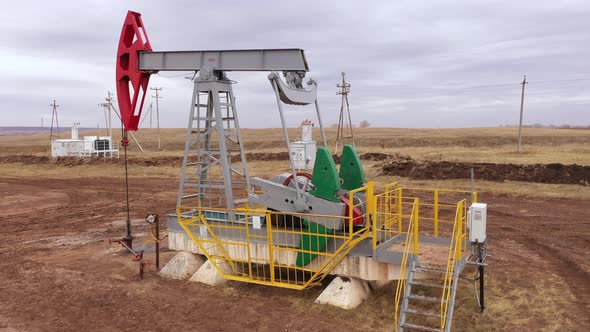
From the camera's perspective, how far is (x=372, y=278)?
7.11 metres

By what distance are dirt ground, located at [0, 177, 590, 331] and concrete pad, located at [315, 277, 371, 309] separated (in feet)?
0.43

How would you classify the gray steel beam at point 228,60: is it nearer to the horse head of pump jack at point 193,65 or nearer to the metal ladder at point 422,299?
the horse head of pump jack at point 193,65

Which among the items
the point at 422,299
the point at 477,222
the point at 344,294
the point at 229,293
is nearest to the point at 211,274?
the point at 229,293

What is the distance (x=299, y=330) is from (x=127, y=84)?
5837 mm

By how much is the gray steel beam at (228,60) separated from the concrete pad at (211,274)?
334cm

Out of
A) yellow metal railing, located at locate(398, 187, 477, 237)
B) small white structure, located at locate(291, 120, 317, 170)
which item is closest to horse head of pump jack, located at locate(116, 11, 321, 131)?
yellow metal railing, located at locate(398, 187, 477, 237)

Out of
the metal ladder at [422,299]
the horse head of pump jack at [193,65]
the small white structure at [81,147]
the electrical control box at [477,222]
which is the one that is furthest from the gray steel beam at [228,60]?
the small white structure at [81,147]

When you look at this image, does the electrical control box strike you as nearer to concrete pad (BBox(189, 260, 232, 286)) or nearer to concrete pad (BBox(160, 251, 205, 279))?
concrete pad (BBox(189, 260, 232, 286))

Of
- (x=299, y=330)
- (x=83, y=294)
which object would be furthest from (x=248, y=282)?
(x=83, y=294)

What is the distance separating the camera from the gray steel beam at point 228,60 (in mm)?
7836

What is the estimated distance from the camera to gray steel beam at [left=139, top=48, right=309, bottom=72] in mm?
7836

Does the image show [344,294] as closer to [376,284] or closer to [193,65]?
[376,284]

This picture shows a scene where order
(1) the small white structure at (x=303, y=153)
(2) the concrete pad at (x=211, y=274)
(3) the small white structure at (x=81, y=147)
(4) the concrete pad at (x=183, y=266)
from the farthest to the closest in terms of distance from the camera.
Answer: (3) the small white structure at (x=81, y=147)
(1) the small white structure at (x=303, y=153)
(4) the concrete pad at (x=183, y=266)
(2) the concrete pad at (x=211, y=274)

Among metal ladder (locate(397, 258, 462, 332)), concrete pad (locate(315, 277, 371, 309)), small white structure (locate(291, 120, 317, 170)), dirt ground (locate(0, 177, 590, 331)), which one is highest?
small white structure (locate(291, 120, 317, 170))
